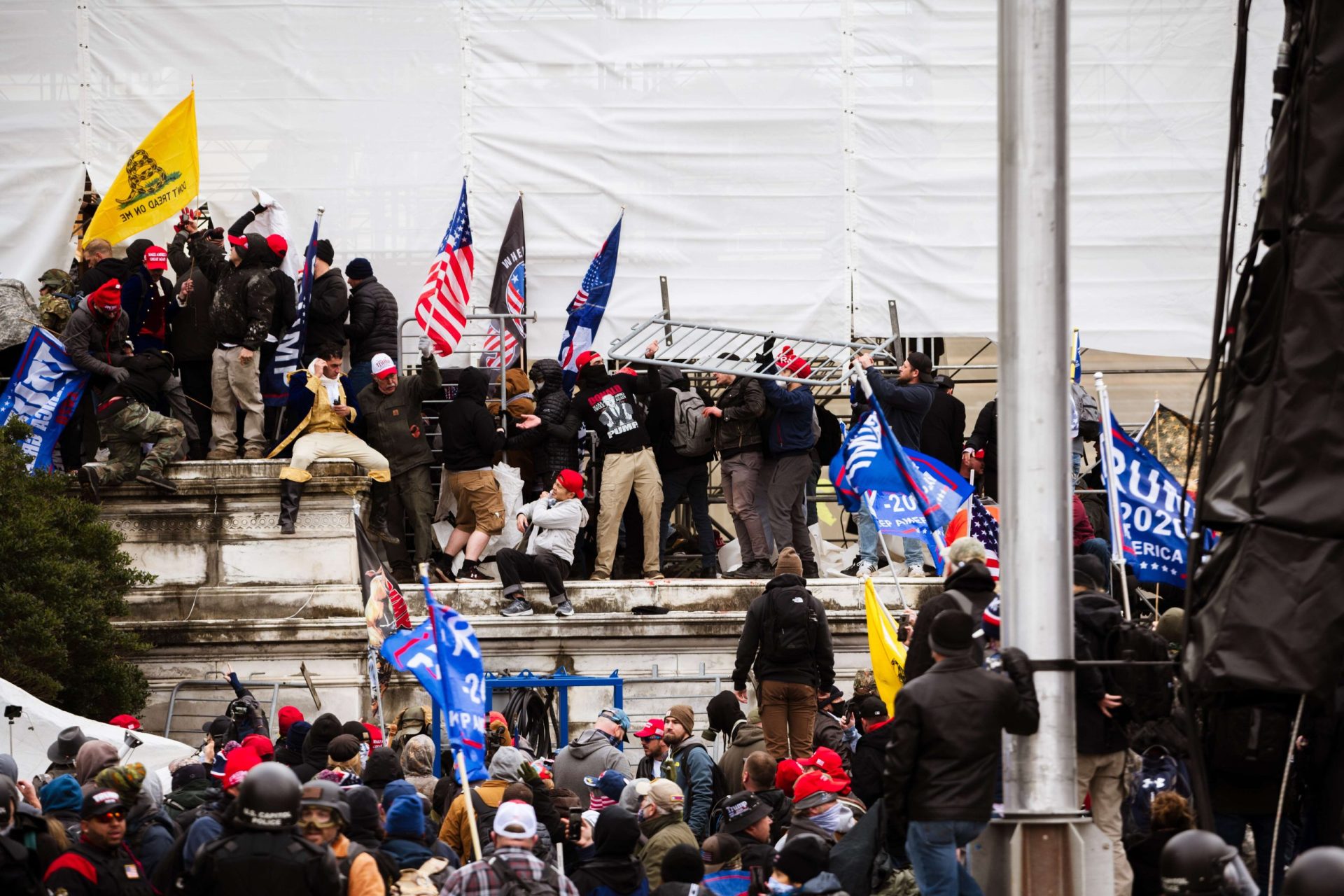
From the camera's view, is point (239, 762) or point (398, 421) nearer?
point (239, 762)

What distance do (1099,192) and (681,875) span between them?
510 inches

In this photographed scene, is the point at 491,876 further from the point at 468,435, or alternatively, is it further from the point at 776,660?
the point at 468,435

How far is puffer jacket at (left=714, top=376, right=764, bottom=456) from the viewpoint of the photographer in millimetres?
17500

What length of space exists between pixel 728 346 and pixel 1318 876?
48.4ft

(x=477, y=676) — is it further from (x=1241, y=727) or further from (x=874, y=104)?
(x=874, y=104)

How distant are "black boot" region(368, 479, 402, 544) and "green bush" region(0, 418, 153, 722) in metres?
2.00

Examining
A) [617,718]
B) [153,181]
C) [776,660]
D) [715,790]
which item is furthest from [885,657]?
[153,181]

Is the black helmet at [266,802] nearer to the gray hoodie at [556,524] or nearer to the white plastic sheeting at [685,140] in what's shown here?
the gray hoodie at [556,524]

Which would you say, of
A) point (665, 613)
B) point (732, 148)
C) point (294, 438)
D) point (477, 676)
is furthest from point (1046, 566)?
A: point (732, 148)

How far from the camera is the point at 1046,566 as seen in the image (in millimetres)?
7734

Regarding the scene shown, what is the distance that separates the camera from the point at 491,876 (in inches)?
328

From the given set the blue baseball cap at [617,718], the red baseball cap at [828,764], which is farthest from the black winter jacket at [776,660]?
the red baseball cap at [828,764]

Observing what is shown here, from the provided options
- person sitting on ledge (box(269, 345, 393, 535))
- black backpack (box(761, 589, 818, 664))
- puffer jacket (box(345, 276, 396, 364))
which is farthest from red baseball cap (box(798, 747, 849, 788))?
puffer jacket (box(345, 276, 396, 364))

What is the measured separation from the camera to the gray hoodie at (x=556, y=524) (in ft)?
56.6
